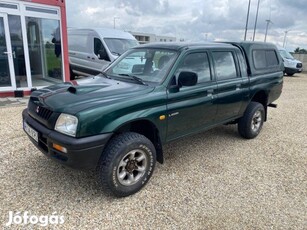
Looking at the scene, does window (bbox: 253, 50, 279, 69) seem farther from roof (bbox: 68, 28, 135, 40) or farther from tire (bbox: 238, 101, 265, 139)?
roof (bbox: 68, 28, 135, 40)

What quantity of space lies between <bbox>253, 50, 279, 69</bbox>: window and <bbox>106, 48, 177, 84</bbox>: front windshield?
7.07ft

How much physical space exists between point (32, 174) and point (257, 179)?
3.10m

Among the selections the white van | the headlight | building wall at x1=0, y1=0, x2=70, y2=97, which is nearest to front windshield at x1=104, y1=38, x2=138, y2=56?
the white van

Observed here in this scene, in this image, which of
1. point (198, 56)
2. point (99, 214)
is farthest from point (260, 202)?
point (198, 56)

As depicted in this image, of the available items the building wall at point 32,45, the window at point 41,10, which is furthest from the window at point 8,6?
the window at point 41,10

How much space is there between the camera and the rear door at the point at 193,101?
3.34 metres

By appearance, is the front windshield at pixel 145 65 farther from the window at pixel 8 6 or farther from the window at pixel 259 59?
the window at pixel 8 6

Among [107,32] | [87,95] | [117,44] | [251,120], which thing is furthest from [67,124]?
[107,32]

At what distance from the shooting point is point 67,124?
8.41 feet

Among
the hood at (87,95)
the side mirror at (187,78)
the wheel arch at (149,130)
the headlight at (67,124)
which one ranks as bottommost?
the wheel arch at (149,130)

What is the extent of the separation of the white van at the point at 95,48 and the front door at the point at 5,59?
268cm

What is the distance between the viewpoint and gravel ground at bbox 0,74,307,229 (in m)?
2.64

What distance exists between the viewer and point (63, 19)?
27.2 ft

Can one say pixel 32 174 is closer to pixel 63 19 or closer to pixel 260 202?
pixel 260 202
